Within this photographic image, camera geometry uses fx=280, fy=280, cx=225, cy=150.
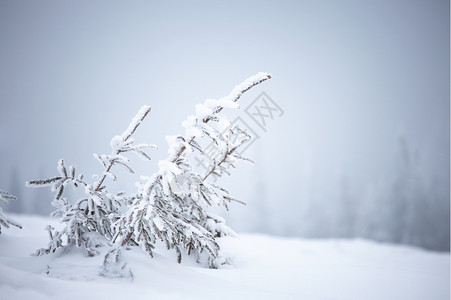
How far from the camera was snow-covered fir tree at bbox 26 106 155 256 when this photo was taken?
3469mm

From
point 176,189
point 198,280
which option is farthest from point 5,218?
point 198,280

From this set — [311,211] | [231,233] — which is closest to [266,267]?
[231,233]

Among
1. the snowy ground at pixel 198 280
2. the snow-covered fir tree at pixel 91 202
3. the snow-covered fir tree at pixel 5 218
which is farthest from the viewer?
the snow-covered fir tree at pixel 5 218

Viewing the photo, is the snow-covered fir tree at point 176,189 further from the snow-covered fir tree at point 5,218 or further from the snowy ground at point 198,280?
the snow-covered fir tree at point 5,218

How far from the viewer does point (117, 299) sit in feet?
8.18

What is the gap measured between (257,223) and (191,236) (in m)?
38.1

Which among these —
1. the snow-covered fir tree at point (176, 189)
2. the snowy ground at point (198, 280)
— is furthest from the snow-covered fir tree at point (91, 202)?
the snow-covered fir tree at point (176, 189)

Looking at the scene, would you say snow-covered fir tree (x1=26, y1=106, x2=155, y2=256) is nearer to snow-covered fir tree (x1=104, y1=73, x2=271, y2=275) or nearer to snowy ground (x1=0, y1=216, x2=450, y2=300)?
snowy ground (x1=0, y1=216, x2=450, y2=300)

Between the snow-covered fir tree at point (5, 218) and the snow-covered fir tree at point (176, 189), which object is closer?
the snow-covered fir tree at point (176, 189)

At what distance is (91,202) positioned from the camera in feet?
11.6

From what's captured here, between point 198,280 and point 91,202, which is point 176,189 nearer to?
point 198,280

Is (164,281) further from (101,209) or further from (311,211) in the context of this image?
(311,211)

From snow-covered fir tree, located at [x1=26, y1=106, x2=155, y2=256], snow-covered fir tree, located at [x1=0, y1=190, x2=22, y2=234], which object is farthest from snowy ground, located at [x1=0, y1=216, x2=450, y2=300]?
snow-covered fir tree, located at [x1=0, y1=190, x2=22, y2=234]

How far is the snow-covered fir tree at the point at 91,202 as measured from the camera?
3469 mm
